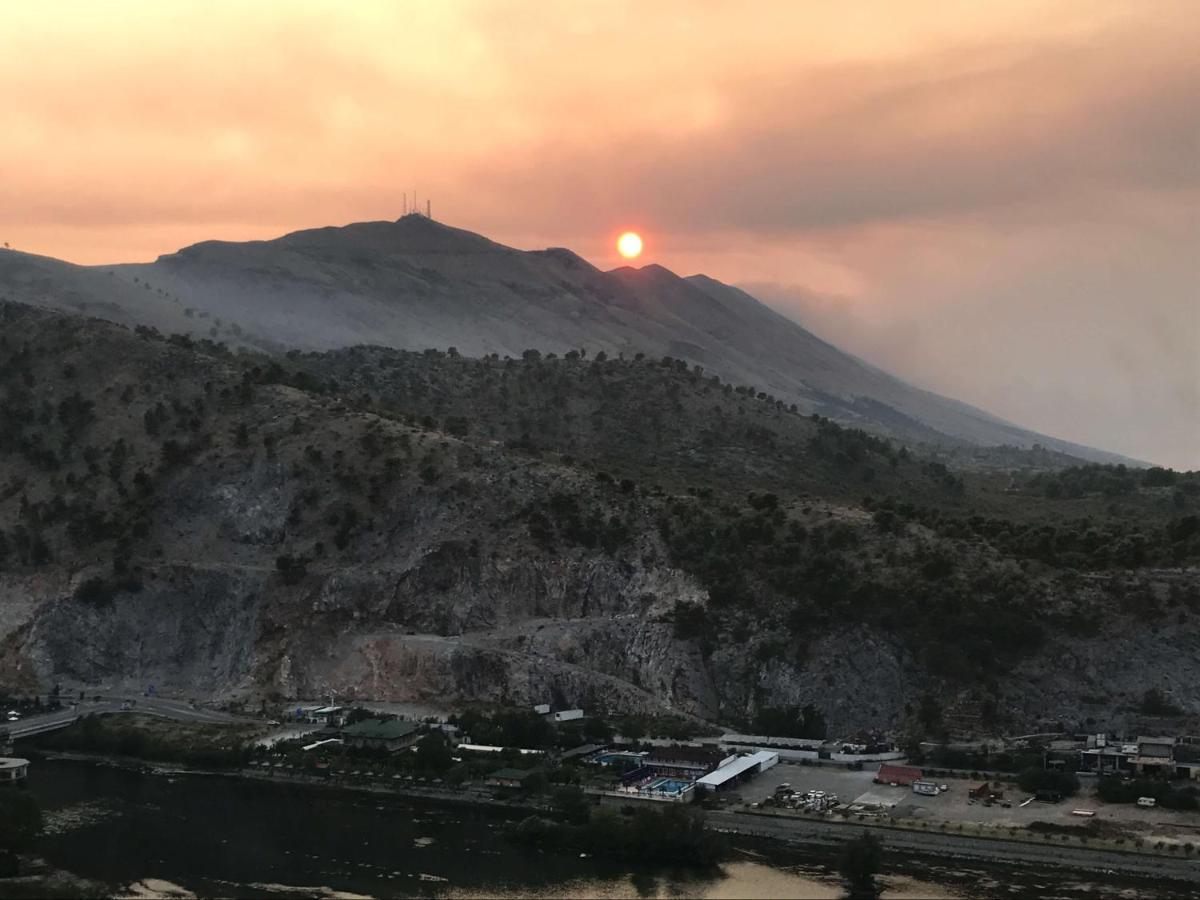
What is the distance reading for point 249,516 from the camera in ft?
350

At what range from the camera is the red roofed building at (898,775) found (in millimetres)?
73125

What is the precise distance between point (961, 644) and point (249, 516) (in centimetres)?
5218

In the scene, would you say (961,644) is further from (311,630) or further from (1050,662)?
(311,630)

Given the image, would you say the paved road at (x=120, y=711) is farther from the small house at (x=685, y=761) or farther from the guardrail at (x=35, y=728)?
the small house at (x=685, y=761)

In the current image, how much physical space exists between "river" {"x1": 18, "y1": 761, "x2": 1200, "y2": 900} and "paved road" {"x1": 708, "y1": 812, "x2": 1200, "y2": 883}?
1477 millimetres

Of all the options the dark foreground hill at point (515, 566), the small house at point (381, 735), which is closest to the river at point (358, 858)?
the small house at point (381, 735)

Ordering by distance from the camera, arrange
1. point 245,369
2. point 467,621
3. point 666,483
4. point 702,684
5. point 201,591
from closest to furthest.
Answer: point 702,684, point 467,621, point 201,591, point 666,483, point 245,369

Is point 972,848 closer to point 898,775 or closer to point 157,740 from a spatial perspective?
point 898,775

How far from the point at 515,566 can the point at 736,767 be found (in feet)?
90.9

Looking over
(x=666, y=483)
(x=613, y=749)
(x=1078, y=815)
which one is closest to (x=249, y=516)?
(x=666, y=483)

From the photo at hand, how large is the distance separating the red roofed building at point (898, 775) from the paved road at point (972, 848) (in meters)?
6.82

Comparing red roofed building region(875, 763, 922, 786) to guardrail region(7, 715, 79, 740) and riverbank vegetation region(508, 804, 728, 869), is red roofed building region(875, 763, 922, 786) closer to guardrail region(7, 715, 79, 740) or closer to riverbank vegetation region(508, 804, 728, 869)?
riverbank vegetation region(508, 804, 728, 869)

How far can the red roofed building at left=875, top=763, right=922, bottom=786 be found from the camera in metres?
73.1

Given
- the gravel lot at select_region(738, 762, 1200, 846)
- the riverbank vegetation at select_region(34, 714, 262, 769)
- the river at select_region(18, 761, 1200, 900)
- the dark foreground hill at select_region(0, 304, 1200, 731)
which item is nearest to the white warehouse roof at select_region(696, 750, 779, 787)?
the gravel lot at select_region(738, 762, 1200, 846)
